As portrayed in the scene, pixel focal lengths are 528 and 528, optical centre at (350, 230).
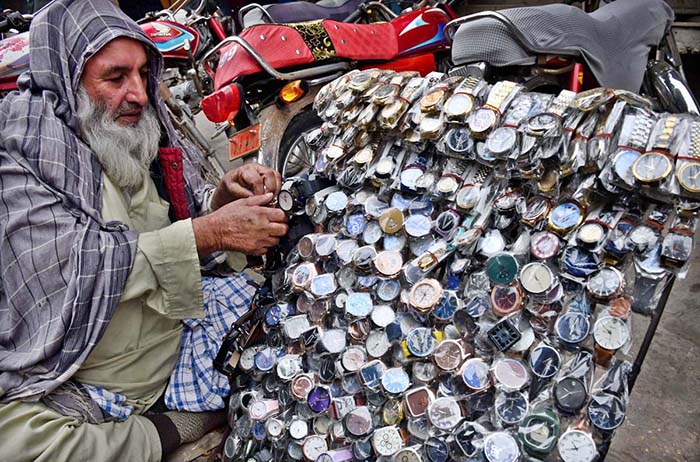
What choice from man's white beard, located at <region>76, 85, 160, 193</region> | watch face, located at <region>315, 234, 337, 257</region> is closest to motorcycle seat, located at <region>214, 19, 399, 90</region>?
man's white beard, located at <region>76, 85, 160, 193</region>

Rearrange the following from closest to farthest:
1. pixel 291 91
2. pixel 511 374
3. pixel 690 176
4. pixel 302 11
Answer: pixel 690 176, pixel 511 374, pixel 291 91, pixel 302 11

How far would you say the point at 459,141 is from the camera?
4.17 feet

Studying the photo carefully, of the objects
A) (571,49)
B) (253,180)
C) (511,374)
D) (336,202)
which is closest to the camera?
(511,374)

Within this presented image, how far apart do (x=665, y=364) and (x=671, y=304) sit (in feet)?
1.35

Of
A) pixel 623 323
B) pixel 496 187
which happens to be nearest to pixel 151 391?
pixel 496 187

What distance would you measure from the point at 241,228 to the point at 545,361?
876mm

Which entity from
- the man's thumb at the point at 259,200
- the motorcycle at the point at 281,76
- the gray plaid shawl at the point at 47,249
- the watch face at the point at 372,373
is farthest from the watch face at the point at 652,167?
the motorcycle at the point at 281,76

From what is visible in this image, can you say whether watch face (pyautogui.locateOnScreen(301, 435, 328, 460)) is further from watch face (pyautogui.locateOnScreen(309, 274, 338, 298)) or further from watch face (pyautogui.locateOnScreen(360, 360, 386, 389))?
→ watch face (pyautogui.locateOnScreen(309, 274, 338, 298))

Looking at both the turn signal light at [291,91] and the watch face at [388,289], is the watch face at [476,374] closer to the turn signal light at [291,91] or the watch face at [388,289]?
the watch face at [388,289]

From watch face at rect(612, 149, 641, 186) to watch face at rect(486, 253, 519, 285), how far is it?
26 cm

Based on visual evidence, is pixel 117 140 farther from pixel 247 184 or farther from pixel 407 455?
pixel 407 455

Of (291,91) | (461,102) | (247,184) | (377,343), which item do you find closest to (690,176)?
(461,102)

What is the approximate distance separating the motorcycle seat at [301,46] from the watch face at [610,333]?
7.46 ft

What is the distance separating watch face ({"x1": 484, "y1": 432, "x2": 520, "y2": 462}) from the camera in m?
1.01
